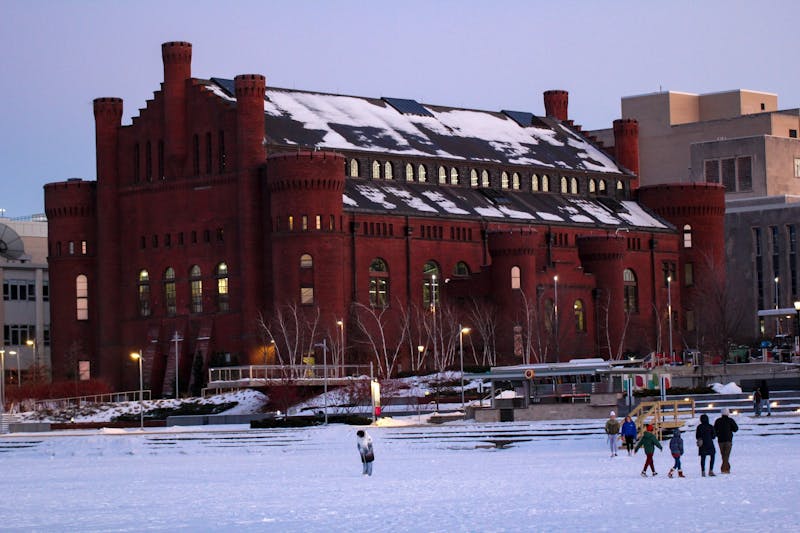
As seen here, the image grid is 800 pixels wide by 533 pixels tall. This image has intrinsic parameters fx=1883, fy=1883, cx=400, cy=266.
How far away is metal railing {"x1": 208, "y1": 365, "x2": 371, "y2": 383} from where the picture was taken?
110 metres

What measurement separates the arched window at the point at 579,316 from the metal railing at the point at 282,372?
20.0m

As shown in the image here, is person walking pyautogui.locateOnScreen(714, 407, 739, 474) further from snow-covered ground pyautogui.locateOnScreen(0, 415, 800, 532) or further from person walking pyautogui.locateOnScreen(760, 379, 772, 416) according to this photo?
person walking pyautogui.locateOnScreen(760, 379, 772, 416)

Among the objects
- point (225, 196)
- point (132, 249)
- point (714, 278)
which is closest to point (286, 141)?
point (225, 196)

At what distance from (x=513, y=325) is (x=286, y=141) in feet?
63.0

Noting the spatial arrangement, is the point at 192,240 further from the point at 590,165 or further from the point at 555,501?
the point at 555,501

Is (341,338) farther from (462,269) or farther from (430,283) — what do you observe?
(462,269)

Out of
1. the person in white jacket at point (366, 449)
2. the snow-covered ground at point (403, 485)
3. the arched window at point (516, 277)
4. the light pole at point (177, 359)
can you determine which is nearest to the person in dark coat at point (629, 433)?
the snow-covered ground at point (403, 485)

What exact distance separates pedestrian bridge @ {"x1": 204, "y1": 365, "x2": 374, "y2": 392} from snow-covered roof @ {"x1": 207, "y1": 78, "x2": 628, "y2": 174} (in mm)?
15952

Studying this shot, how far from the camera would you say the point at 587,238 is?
13312 cm

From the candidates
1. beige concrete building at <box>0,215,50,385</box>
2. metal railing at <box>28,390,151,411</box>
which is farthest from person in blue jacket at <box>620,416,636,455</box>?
beige concrete building at <box>0,215,50,385</box>

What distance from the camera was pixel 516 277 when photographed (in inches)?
4951

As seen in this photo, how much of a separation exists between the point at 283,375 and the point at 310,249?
10470 mm

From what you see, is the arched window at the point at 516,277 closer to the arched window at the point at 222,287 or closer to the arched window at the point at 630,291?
the arched window at the point at 630,291

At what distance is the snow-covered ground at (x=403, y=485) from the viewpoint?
40.0 metres
